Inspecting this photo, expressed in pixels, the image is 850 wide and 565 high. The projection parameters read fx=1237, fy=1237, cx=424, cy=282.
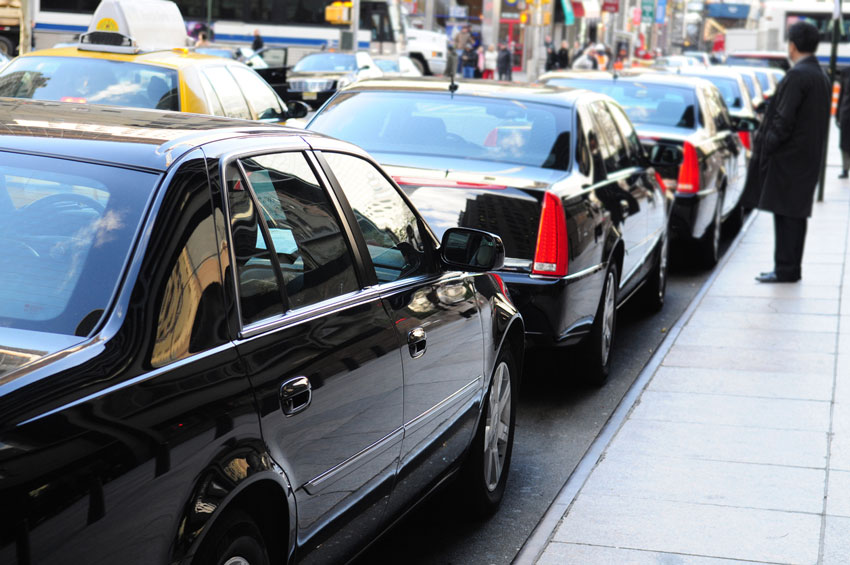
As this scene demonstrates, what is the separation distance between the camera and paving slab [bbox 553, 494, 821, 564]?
4.72m

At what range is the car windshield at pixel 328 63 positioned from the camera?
27.2 meters

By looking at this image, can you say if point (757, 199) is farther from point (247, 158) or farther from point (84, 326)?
point (84, 326)

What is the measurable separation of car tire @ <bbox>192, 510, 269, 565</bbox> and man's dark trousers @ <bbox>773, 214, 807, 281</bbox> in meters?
8.43

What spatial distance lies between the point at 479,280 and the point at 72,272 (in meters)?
2.29

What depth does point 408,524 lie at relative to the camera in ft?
16.6

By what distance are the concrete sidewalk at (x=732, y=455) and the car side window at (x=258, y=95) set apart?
4.09 metres

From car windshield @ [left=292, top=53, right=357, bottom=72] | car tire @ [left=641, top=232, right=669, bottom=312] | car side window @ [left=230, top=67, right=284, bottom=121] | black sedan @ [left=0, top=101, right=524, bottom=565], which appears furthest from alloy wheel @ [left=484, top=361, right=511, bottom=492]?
car windshield @ [left=292, top=53, right=357, bottom=72]

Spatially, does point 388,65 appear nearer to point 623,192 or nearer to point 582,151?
point 623,192

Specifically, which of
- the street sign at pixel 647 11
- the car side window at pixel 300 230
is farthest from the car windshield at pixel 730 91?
the street sign at pixel 647 11

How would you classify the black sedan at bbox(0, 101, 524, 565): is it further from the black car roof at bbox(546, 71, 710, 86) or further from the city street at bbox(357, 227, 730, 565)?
the black car roof at bbox(546, 71, 710, 86)

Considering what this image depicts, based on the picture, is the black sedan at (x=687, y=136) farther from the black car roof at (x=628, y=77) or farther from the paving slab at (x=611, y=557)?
the paving slab at (x=611, y=557)

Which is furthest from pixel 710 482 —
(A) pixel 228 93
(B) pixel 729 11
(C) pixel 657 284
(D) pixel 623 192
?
(B) pixel 729 11

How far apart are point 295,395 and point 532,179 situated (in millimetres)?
3725

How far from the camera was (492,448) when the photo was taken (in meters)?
5.05
